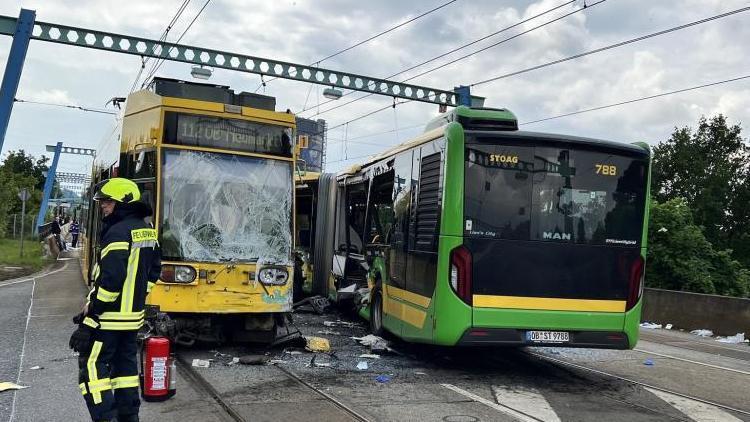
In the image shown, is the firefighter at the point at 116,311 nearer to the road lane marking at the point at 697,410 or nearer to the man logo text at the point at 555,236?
the man logo text at the point at 555,236

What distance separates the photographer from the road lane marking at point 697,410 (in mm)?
6602

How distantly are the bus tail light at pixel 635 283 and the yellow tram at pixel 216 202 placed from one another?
4.27 meters

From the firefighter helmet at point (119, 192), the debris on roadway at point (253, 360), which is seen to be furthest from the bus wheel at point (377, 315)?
the firefighter helmet at point (119, 192)

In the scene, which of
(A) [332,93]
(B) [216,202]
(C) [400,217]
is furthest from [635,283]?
(A) [332,93]

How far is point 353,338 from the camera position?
10969 millimetres

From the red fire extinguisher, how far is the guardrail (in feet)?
39.3

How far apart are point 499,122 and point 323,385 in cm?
377

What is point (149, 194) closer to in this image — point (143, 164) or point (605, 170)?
point (143, 164)

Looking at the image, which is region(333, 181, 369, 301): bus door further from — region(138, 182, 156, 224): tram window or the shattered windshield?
region(138, 182, 156, 224): tram window

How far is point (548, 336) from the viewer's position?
7953 millimetres

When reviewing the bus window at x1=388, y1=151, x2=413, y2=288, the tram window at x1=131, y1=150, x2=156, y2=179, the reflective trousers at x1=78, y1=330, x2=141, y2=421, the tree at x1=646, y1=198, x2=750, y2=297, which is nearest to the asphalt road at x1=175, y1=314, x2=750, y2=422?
the bus window at x1=388, y1=151, x2=413, y2=288

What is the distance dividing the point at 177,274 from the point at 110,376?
3.63 metres

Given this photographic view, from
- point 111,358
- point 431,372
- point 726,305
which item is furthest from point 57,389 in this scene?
point 726,305

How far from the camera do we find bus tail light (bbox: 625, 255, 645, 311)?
8250 millimetres
